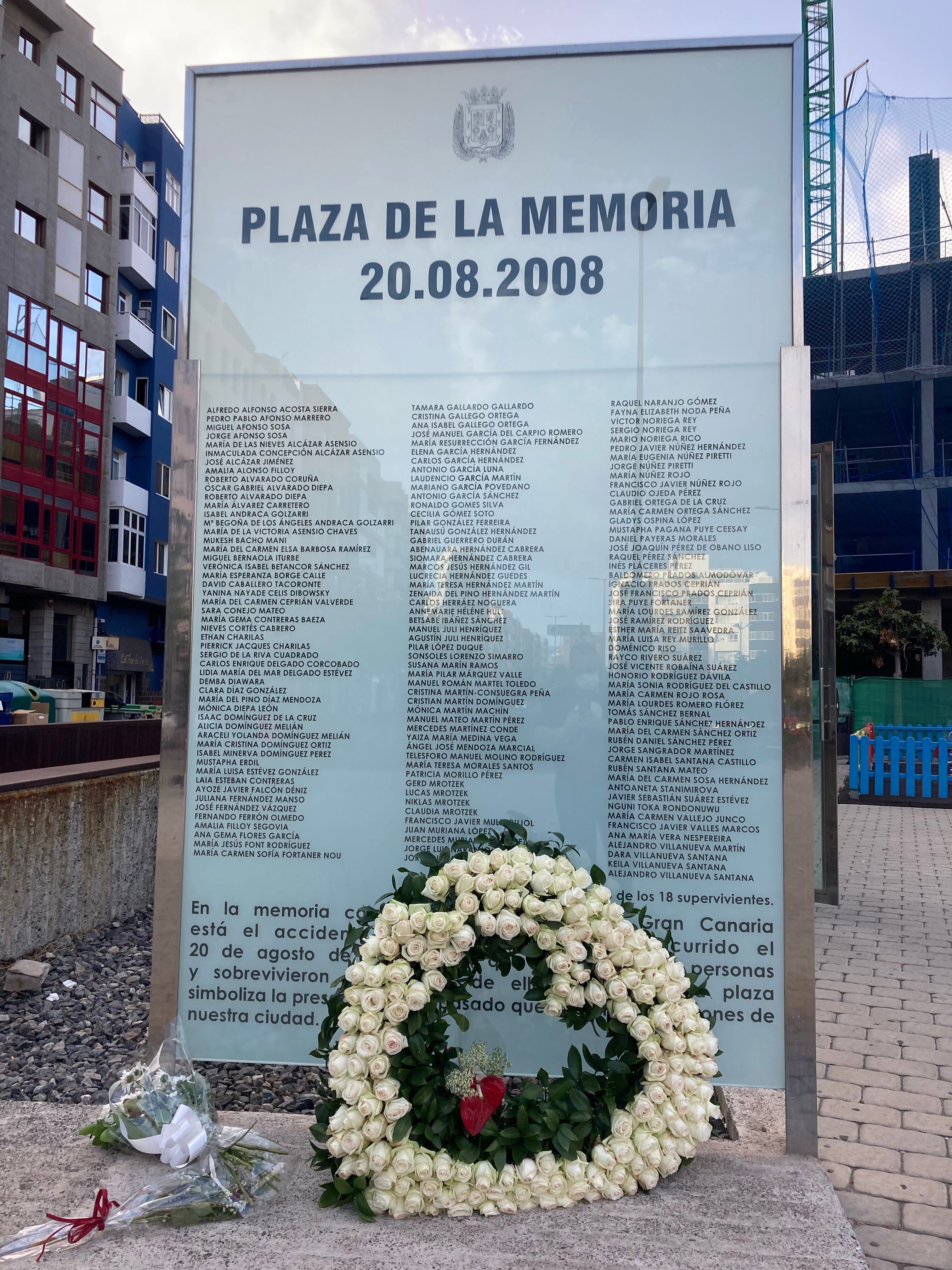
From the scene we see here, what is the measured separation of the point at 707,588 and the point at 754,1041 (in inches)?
61.4

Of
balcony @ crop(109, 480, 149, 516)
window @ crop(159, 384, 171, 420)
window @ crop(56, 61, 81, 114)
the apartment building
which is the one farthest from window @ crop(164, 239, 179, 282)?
balcony @ crop(109, 480, 149, 516)

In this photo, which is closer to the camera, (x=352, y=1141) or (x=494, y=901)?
(x=352, y=1141)

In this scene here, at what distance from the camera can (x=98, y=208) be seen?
32.3 m

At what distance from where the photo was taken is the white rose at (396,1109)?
248 cm

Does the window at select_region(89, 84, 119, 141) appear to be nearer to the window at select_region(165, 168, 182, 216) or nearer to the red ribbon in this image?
the window at select_region(165, 168, 182, 216)

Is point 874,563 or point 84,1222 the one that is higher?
point 874,563

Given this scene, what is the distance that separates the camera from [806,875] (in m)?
3.02

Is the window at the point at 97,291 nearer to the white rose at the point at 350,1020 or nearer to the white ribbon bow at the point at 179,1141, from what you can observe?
the white ribbon bow at the point at 179,1141

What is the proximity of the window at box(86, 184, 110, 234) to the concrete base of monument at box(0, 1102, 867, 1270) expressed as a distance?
35209 millimetres

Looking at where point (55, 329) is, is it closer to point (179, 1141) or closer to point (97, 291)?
point (97, 291)

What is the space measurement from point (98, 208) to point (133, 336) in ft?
14.7

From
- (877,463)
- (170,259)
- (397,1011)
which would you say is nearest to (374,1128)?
(397,1011)

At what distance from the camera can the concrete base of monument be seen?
227 cm

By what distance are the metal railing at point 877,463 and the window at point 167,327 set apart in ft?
96.0
